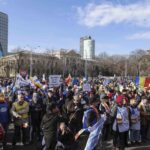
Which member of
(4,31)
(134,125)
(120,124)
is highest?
(4,31)

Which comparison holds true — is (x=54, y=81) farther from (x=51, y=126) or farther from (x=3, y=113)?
(x=51, y=126)

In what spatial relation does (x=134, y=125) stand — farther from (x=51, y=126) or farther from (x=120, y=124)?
(x=51, y=126)

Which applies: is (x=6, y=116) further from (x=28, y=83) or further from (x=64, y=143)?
(x=28, y=83)

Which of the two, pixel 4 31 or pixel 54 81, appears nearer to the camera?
pixel 54 81

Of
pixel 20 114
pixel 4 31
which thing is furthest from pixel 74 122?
pixel 4 31

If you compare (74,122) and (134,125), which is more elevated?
(74,122)

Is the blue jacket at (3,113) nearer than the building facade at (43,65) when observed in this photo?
Yes

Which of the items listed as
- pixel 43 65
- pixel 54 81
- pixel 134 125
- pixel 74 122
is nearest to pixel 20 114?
pixel 74 122

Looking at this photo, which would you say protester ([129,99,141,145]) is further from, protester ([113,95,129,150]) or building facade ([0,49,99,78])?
building facade ([0,49,99,78])

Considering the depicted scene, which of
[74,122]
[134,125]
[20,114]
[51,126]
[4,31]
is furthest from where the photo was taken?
[4,31]

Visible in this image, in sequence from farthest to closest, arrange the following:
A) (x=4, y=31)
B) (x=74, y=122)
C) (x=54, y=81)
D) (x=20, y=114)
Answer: (x=4, y=31)
(x=54, y=81)
(x=74, y=122)
(x=20, y=114)

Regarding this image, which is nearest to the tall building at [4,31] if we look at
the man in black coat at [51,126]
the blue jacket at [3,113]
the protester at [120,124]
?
the blue jacket at [3,113]

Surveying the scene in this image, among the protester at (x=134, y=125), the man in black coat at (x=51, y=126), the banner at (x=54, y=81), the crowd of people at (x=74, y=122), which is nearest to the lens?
the man in black coat at (x=51, y=126)

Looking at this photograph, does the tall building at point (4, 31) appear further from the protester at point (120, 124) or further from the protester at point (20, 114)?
the protester at point (120, 124)
